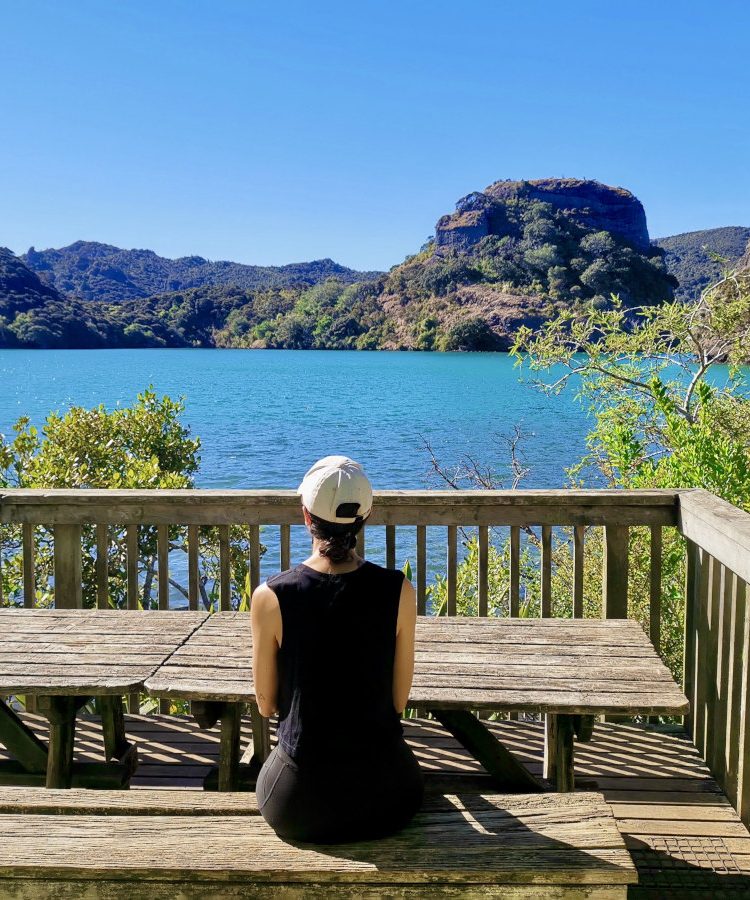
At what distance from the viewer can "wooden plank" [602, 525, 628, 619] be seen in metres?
3.98

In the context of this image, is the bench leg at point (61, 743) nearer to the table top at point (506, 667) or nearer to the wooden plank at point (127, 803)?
the table top at point (506, 667)

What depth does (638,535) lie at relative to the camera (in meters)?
6.17

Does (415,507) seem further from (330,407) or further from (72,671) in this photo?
(330,407)

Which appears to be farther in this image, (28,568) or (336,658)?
(28,568)

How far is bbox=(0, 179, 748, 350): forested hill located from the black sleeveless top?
5927 cm

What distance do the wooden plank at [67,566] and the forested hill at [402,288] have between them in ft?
190

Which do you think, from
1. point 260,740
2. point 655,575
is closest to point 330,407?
point 655,575

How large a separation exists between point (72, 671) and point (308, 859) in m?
1.13

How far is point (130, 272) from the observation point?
6206 inches

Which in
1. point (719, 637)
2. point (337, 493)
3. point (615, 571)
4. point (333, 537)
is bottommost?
point (719, 637)

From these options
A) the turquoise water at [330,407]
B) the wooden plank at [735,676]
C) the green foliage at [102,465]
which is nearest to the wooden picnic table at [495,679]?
the wooden plank at [735,676]

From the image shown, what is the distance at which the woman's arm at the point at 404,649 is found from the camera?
7.17 feet

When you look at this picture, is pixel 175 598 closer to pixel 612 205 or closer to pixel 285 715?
pixel 285 715

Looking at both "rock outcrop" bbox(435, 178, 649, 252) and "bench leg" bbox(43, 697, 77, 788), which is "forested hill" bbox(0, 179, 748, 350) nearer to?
"rock outcrop" bbox(435, 178, 649, 252)
